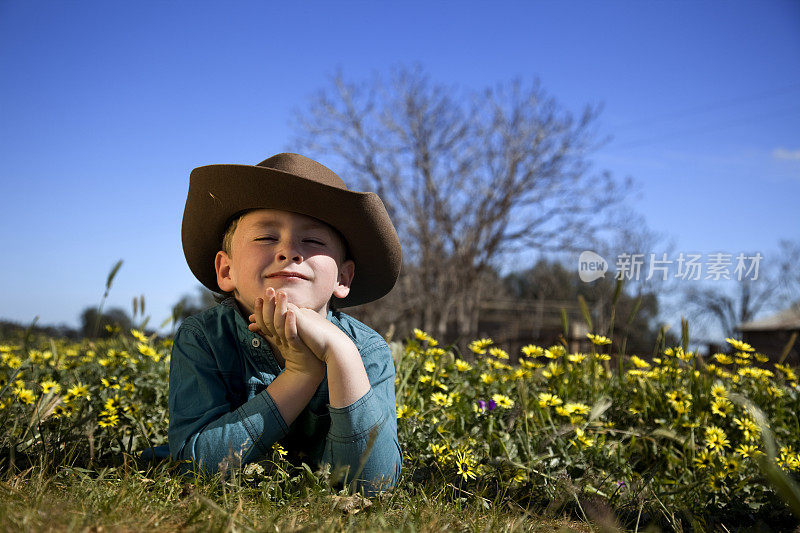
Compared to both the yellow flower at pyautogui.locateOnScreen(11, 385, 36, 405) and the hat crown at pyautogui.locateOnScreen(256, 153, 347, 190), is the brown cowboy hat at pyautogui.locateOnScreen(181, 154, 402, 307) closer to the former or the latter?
the hat crown at pyautogui.locateOnScreen(256, 153, 347, 190)

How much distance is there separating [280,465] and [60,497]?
661 mm

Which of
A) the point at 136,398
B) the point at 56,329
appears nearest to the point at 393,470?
the point at 136,398

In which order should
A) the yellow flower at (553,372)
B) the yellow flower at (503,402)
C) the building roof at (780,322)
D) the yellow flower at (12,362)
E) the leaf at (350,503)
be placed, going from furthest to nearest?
1. the building roof at (780,322)
2. the yellow flower at (12,362)
3. the yellow flower at (553,372)
4. the yellow flower at (503,402)
5. the leaf at (350,503)

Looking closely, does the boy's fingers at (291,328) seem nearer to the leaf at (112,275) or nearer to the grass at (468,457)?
the grass at (468,457)

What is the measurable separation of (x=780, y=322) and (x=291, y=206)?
Result: 2766 cm

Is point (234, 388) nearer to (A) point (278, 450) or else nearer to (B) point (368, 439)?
(A) point (278, 450)

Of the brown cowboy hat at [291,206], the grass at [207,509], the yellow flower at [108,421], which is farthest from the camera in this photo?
the yellow flower at [108,421]

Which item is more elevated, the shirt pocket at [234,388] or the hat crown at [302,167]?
the hat crown at [302,167]

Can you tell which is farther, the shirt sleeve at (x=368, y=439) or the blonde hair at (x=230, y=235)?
the blonde hair at (x=230, y=235)

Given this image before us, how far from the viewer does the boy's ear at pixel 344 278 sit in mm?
2174

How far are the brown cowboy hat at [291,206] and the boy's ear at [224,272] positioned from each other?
5.1 inches

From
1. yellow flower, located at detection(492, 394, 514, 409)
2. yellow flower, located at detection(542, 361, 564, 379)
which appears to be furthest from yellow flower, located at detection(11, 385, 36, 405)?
yellow flower, located at detection(542, 361, 564, 379)

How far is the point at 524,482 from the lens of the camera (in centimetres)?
237

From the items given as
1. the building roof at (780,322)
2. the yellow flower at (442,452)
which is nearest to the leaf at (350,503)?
the yellow flower at (442,452)
